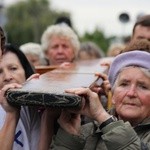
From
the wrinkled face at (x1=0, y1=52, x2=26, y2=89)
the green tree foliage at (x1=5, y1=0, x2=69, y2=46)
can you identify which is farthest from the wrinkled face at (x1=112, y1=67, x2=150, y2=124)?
the green tree foliage at (x1=5, y1=0, x2=69, y2=46)

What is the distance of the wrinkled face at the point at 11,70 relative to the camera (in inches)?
132

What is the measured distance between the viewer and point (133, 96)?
2.60 m

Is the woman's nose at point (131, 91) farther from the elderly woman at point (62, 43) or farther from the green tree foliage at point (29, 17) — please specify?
the green tree foliage at point (29, 17)

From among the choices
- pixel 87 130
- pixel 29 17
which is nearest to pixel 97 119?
pixel 87 130

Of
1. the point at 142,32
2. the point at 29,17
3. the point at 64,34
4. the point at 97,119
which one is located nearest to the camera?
the point at 97,119

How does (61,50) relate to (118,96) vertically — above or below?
below

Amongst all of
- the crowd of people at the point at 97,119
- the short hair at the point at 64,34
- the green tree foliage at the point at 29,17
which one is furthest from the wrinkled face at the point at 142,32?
the green tree foliage at the point at 29,17

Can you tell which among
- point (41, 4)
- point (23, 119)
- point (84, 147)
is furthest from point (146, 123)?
point (41, 4)

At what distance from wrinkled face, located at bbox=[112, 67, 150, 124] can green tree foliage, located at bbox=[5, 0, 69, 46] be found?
5655cm

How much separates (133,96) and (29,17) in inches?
2484

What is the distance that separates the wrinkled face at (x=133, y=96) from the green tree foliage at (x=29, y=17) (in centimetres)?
5655

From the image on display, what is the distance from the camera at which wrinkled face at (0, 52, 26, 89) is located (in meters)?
3.36

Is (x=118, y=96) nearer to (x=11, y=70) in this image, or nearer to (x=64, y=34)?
(x=11, y=70)

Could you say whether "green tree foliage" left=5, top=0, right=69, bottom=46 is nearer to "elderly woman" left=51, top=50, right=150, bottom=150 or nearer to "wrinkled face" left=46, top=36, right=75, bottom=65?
"wrinkled face" left=46, top=36, right=75, bottom=65
